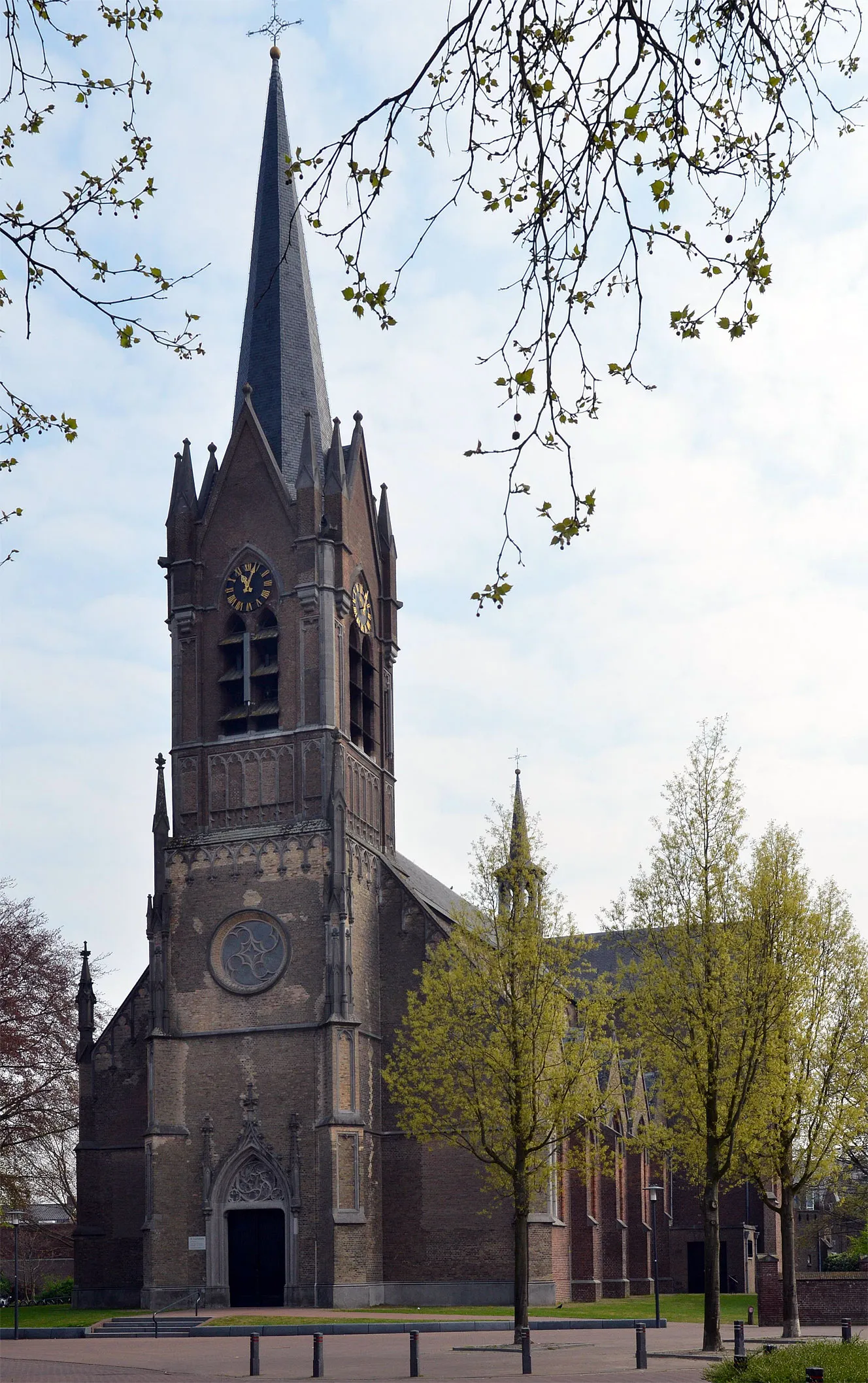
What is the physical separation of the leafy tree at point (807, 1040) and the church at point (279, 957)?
606 cm

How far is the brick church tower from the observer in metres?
40.9

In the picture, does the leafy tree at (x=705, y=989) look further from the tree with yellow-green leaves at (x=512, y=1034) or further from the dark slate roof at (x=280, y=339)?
the dark slate roof at (x=280, y=339)

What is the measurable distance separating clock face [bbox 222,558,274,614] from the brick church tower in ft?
0.21

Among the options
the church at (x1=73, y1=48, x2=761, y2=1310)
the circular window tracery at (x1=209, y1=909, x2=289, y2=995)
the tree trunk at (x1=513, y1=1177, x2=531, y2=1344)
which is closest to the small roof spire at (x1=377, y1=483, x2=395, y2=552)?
the church at (x1=73, y1=48, x2=761, y2=1310)

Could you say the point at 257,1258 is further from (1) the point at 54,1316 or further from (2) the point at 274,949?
(2) the point at 274,949

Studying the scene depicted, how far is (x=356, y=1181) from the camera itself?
4047 cm

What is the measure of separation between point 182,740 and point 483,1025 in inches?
607

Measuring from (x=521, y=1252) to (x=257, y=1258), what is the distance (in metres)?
11.9

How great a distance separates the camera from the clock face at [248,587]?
4600cm

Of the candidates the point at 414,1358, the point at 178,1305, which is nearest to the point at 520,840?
the point at 414,1358

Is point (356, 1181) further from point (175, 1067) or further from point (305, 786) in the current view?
point (305, 786)

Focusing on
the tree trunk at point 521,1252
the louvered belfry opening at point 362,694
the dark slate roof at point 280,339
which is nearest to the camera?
the tree trunk at point 521,1252

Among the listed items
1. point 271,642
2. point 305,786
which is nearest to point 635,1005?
point 305,786

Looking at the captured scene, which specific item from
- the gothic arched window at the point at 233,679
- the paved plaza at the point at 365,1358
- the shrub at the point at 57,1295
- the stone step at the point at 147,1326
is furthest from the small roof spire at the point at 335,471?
the shrub at the point at 57,1295
